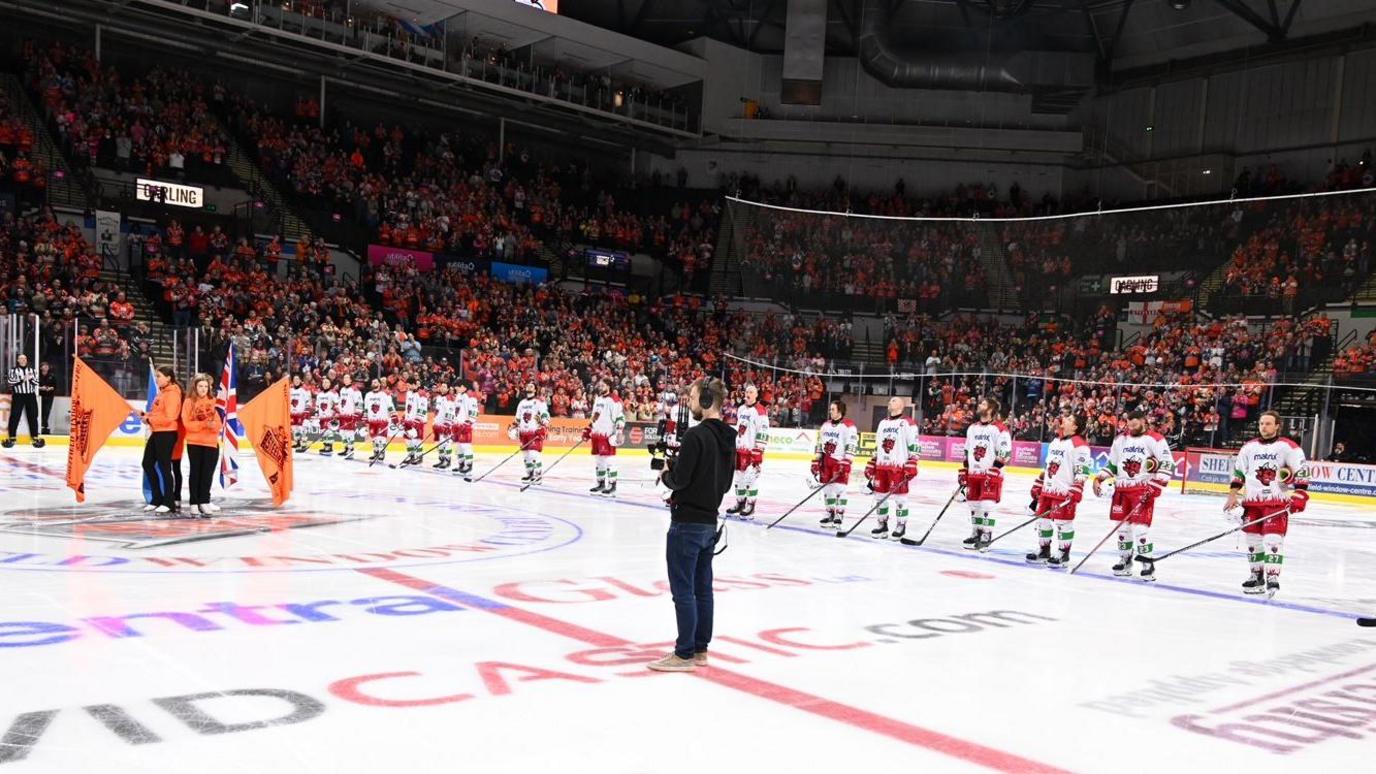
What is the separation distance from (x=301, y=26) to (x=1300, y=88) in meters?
29.1

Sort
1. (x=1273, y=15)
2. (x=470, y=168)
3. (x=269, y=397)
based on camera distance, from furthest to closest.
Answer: (x=470, y=168)
(x=1273, y=15)
(x=269, y=397)

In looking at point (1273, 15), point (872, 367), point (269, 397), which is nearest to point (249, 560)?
point (269, 397)

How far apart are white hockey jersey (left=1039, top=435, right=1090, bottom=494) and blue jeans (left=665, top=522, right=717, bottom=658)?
19.9ft

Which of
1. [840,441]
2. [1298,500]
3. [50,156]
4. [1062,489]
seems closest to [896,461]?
[840,441]

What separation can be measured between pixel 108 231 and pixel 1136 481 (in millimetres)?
25948

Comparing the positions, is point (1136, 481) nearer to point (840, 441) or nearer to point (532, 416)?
point (840, 441)

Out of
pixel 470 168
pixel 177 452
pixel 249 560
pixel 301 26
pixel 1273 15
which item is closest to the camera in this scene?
pixel 249 560

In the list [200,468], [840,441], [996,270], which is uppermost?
[996,270]

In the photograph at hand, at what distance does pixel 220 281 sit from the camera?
2669 centimetres

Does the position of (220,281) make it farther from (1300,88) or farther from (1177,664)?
(1300,88)

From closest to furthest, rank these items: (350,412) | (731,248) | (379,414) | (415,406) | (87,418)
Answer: (87,418) < (415,406) < (379,414) < (350,412) < (731,248)

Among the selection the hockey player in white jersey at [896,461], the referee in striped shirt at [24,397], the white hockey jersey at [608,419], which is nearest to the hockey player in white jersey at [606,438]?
the white hockey jersey at [608,419]

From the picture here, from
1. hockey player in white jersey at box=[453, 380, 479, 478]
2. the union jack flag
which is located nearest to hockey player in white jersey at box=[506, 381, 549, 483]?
hockey player in white jersey at box=[453, 380, 479, 478]

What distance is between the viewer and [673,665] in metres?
5.76
